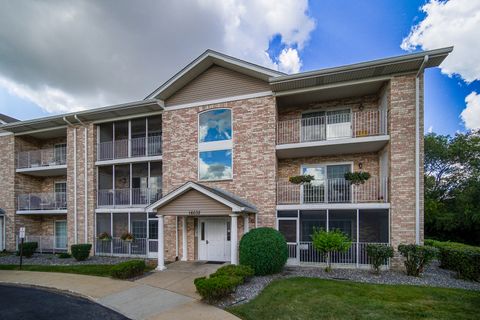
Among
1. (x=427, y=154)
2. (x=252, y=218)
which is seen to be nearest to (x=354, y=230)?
(x=252, y=218)

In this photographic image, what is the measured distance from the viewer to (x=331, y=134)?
502 inches

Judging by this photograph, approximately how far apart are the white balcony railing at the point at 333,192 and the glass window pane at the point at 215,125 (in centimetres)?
356

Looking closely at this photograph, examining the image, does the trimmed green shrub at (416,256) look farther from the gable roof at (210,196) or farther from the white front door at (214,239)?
the white front door at (214,239)

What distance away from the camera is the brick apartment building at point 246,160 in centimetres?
1079

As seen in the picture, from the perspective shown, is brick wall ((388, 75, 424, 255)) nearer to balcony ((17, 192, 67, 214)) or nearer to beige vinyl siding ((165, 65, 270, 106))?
beige vinyl siding ((165, 65, 270, 106))

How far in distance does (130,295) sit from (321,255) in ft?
24.9

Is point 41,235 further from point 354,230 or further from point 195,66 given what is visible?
point 354,230

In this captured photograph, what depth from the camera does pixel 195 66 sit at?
1297 centimetres

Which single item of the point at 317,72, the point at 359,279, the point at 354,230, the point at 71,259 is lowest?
the point at 71,259

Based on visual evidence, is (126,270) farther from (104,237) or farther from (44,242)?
(44,242)

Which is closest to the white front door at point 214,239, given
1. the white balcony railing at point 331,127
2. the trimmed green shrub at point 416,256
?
the white balcony railing at point 331,127

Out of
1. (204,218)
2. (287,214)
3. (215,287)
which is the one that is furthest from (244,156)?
(215,287)

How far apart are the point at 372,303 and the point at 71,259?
572 inches

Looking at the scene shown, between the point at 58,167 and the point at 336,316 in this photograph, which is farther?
the point at 58,167
